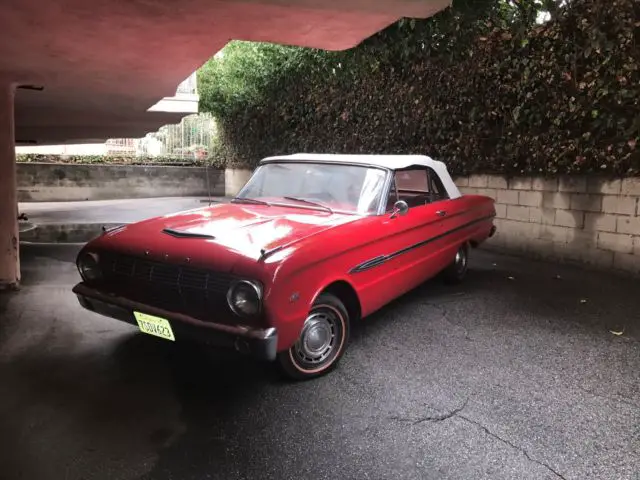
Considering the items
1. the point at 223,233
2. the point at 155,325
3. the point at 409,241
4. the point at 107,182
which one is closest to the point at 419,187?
the point at 409,241

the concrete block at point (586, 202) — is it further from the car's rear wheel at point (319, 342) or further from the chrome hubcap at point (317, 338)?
the chrome hubcap at point (317, 338)

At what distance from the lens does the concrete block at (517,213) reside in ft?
24.2

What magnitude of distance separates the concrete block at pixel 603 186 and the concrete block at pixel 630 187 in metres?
0.06

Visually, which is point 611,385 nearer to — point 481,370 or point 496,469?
point 481,370

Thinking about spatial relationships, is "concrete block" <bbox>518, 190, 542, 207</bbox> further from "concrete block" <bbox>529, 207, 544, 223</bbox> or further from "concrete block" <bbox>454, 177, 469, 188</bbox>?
"concrete block" <bbox>454, 177, 469, 188</bbox>

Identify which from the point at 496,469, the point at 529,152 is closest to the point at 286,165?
the point at 496,469

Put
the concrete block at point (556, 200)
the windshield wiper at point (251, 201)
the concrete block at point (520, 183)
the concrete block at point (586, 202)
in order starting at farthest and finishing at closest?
the concrete block at point (520, 183) < the concrete block at point (556, 200) < the concrete block at point (586, 202) < the windshield wiper at point (251, 201)

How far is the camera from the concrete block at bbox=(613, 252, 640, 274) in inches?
240

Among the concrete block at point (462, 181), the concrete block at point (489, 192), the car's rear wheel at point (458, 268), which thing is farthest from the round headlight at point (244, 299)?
the concrete block at point (462, 181)

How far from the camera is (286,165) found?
464 cm

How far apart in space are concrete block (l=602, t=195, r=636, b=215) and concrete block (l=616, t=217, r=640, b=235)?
8 centimetres

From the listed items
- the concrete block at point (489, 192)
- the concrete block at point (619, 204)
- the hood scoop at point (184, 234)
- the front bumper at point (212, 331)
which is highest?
the concrete block at point (489, 192)

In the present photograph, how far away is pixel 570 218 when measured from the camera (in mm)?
6773

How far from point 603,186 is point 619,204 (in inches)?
12.5
